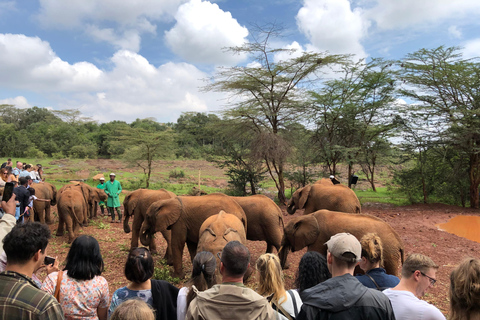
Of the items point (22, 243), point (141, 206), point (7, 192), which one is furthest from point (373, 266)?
point (141, 206)

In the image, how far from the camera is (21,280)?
6.91 ft

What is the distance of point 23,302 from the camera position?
6.54 ft

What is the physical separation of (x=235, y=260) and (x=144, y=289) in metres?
0.95

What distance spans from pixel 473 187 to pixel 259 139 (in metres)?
11.6

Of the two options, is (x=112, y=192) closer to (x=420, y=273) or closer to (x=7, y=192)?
(x=7, y=192)

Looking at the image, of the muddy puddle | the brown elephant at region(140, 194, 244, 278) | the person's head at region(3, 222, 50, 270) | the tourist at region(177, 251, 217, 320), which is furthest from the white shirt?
the muddy puddle

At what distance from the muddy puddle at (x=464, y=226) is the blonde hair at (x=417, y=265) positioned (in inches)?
458

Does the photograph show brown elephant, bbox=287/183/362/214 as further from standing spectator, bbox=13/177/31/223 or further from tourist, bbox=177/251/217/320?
standing spectator, bbox=13/177/31/223

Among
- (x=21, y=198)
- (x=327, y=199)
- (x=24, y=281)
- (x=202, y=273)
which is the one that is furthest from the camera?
(x=327, y=199)

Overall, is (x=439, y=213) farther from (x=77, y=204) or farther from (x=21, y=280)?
(x=21, y=280)

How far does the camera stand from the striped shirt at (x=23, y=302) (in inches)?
77.6

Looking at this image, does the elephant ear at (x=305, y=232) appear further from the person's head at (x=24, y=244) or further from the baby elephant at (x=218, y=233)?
the person's head at (x=24, y=244)

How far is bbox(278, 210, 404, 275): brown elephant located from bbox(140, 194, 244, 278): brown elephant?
4.02 feet

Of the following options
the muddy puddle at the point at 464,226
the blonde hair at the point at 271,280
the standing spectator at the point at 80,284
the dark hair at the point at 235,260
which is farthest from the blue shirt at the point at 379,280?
the muddy puddle at the point at 464,226
